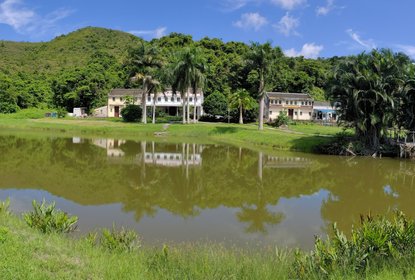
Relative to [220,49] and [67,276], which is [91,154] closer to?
[67,276]

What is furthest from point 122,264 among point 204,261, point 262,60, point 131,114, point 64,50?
point 64,50

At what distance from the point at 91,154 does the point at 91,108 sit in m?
53.1

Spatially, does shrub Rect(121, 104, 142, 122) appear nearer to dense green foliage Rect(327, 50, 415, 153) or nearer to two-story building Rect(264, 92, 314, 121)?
two-story building Rect(264, 92, 314, 121)

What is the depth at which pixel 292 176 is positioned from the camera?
78.6ft

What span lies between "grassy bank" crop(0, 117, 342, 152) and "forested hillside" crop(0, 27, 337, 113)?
492 inches

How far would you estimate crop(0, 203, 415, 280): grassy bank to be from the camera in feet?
22.6

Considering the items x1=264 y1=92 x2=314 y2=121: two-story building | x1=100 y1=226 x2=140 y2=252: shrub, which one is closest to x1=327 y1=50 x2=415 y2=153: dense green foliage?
x1=100 y1=226 x2=140 y2=252: shrub

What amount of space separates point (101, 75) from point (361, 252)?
265ft

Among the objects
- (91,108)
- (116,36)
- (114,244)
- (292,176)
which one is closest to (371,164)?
(292,176)

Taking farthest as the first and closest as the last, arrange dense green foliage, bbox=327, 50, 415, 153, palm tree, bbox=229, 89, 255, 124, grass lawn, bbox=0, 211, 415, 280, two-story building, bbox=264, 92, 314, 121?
two-story building, bbox=264, 92, 314, 121 < palm tree, bbox=229, 89, 255, 124 < dense green foliage, bbox=327, 50, 415, 153 < grass lawn, bbox=0, 211, 415, 280

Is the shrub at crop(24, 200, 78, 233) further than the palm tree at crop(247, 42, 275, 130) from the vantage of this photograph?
No

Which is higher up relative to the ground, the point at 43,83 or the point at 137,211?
the point at 43,83

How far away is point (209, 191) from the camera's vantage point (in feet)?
61.0

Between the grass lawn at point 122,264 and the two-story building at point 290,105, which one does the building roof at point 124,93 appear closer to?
the two-story building at point 290,105
